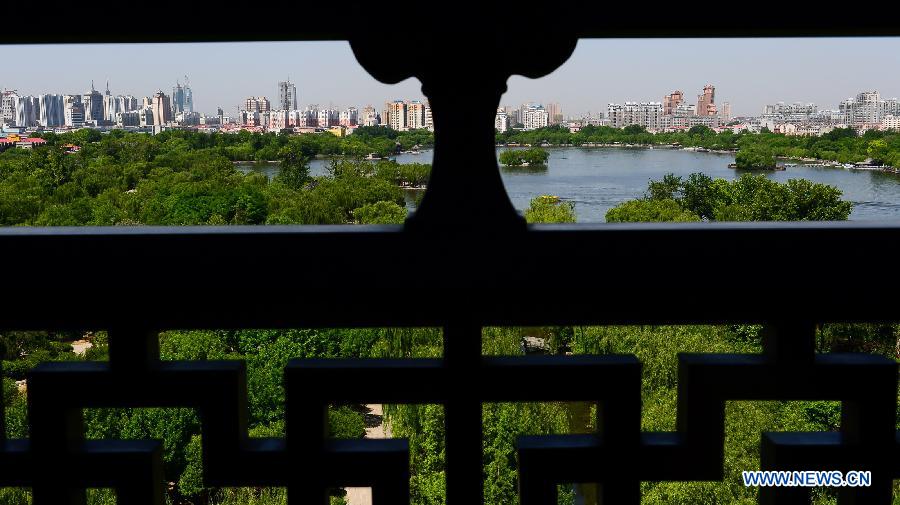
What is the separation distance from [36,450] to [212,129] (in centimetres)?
2885

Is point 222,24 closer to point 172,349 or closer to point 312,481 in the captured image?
point 312,481

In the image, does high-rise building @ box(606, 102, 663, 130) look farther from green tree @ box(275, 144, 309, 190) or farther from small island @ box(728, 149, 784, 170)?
green tree @ box(275, 144, 309, 190)

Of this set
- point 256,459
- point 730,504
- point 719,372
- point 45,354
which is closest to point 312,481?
point 256,459

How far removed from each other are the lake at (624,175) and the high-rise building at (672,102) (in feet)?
2.97

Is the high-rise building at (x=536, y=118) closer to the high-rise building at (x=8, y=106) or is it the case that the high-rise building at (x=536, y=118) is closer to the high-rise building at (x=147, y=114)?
the high-rise building at (x=8, y=106)

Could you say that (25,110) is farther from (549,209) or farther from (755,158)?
(755,158)

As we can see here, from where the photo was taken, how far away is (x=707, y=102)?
661 inches

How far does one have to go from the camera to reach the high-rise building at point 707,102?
1628 centimetres

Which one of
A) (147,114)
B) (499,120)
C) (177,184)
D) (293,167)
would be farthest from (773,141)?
(499,120)

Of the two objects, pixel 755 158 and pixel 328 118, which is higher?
pixel 328 118

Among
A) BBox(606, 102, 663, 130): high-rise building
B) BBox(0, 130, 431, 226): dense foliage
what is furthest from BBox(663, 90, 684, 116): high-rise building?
BBox(0, 130, 431, 226): dense foliage

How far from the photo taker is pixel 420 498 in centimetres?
1106

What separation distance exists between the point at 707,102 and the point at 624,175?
231 centimetres

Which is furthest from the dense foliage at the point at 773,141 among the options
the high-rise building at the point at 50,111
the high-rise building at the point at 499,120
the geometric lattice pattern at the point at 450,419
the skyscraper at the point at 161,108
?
the skyscraper at the point at 161,108
